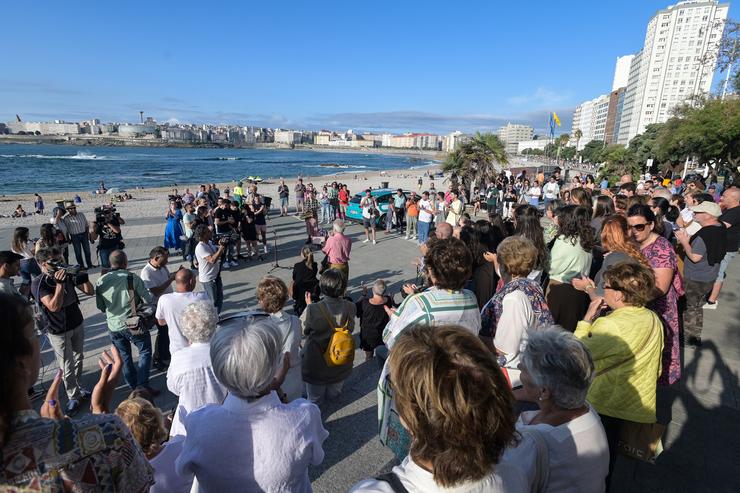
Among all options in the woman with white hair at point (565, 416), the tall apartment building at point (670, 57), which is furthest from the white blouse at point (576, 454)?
the tall apartment building at point (670, 57)

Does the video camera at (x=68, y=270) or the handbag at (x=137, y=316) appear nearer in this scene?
the video camera at (x=68, y=270)

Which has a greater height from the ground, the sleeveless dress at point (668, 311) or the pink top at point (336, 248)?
the sleeveless dress at point (668, 311)

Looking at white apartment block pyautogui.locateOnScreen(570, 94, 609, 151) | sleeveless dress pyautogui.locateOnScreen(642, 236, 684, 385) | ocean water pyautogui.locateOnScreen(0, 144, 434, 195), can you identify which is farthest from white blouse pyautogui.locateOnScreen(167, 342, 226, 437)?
white apartment block pyautogui.locateOnScreen(570, 94, 609, 151)

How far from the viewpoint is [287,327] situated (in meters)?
3.30

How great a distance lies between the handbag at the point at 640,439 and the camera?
2.41m

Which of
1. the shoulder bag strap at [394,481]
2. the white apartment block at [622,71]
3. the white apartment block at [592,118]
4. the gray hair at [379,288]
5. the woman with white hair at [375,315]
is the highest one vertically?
the white apartment block at [622,71]

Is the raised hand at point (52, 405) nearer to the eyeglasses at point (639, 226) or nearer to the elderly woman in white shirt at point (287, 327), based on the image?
the elderly woman in white shirt at point (287, 327)

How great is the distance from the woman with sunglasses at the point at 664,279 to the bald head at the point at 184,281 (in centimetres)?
449

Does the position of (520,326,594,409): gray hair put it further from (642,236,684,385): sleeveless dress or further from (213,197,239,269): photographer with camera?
(213,197,239,269): photographer with camera

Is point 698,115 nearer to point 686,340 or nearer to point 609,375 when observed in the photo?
point 686,340

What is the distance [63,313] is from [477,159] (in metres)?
18.9

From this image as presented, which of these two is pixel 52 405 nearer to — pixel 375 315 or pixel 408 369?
pixel 408 369

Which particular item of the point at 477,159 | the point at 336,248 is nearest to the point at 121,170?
the point at 477,159

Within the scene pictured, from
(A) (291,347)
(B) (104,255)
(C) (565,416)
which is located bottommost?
(B) (104,255)
